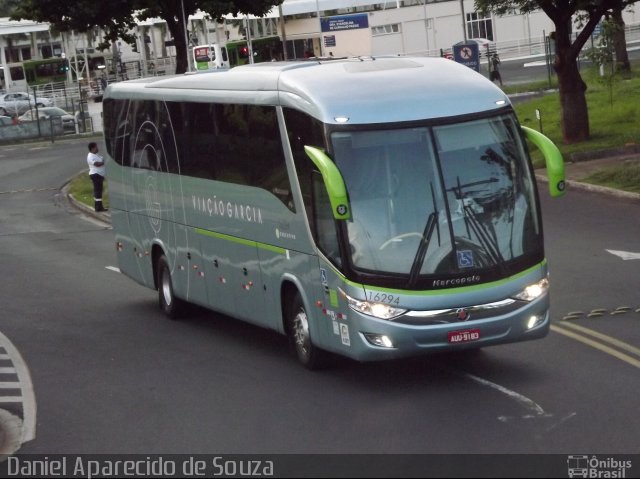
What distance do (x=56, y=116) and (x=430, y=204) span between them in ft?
187

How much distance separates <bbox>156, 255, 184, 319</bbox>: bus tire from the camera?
18.4 m

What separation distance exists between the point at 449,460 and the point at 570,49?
79.0ft

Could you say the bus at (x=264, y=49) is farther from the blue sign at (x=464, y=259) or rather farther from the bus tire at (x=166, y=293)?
the blue sign at (x=464, y=259)

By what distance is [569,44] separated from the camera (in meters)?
32.6

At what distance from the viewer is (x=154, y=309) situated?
1977 centimetres

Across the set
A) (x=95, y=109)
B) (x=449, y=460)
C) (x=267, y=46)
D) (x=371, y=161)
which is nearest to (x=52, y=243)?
(x=371, y=161)

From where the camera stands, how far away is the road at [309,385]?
11.1m

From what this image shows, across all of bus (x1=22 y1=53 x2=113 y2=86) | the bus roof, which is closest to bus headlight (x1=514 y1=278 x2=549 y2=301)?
the bus roof

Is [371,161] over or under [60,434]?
over

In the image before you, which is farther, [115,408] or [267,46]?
[267,46]

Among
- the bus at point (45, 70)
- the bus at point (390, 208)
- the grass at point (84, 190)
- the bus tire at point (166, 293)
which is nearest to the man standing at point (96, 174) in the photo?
the grass at point (84, 190)

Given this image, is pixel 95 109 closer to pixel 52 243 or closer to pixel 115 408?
pixel 52 243

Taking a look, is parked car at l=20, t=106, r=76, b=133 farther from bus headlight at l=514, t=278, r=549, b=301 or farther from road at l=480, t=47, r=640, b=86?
bus headlight at l=514, t=278, r=549, b=301

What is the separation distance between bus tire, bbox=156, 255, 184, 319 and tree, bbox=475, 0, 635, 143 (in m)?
16.1
